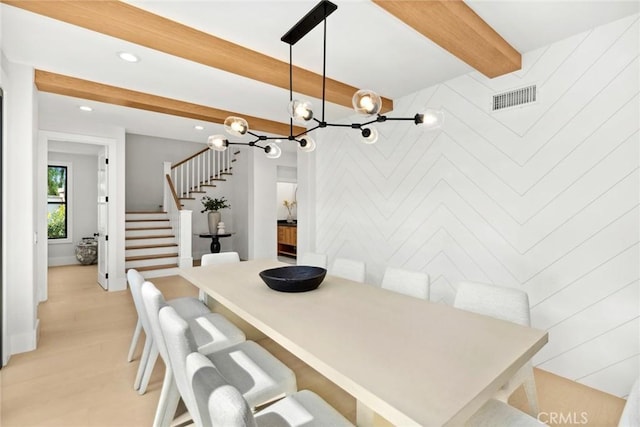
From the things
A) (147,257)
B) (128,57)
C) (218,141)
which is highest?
(128,57)

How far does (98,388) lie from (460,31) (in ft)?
11.4

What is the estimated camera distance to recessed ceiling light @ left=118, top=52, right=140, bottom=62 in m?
2.48

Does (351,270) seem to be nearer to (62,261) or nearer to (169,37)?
(169,37)

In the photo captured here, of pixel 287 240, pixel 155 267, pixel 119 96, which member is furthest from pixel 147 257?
pixel 287 240

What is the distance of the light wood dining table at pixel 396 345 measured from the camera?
91cm

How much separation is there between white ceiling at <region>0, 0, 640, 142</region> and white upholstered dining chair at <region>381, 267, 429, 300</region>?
5.81 feet

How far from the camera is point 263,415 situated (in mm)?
1204

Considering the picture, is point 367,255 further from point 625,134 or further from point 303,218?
point 625,134

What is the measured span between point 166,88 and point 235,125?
4.78ft

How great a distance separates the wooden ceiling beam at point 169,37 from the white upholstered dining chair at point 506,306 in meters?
2.23

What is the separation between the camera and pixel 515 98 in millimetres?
2562

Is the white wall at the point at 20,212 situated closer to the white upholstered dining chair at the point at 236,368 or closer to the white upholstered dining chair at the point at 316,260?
the white upholstered dining chair at the point at 236,368

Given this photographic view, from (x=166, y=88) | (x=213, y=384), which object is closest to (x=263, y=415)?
(x=213, y=384)

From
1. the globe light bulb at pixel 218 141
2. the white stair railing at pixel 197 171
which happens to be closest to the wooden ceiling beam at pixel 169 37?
the globe light bulb at pixel 218 141
